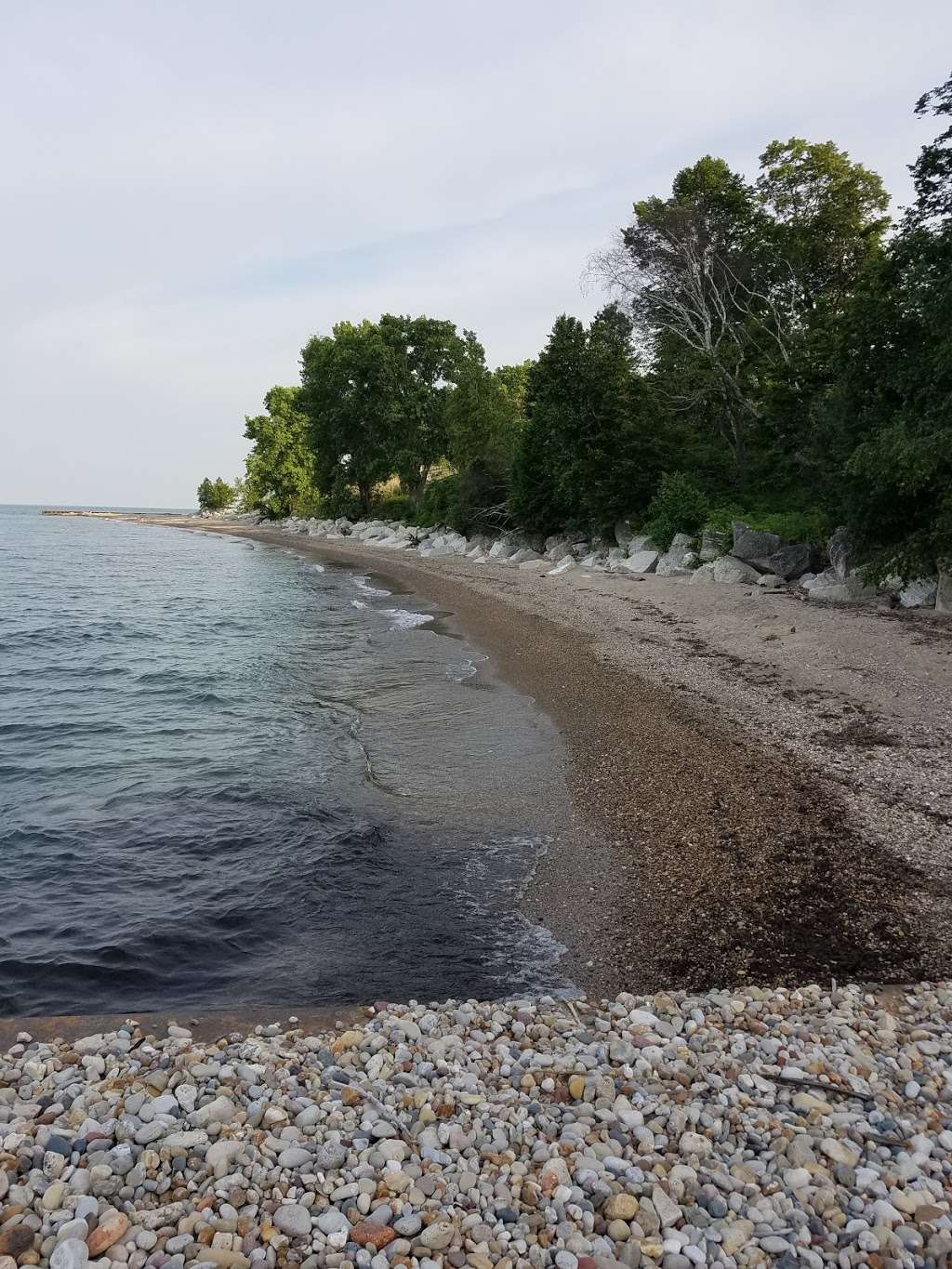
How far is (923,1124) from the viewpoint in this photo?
389 centimetres

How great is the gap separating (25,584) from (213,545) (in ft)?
110

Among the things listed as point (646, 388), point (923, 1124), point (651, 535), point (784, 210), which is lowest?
point (923, 1124)

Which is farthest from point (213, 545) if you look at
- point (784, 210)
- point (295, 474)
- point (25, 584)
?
point (784, 210)

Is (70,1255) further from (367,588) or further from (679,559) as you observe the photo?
(367,588)

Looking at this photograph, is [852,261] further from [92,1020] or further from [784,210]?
[92,1020]

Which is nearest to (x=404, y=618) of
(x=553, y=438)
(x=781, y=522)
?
(x=781, y=522)

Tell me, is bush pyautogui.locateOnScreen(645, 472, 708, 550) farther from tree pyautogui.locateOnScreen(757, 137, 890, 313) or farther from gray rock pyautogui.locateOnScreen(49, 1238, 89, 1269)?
gray rock pyautogui.locateOnScreen(49, 1238, 89, 1269)

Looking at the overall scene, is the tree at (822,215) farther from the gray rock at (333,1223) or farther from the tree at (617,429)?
the gray rock at (333,1223)

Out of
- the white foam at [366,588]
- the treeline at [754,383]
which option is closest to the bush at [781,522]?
the treeline at [754,383]

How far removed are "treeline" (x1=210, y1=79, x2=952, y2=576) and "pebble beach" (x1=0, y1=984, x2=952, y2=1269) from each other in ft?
45.0

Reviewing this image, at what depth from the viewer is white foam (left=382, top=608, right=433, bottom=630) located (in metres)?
23.6

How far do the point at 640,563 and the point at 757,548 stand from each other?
20.3 feet

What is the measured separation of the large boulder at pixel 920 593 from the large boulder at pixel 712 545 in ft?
28.8

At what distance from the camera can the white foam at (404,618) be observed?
2358cm
